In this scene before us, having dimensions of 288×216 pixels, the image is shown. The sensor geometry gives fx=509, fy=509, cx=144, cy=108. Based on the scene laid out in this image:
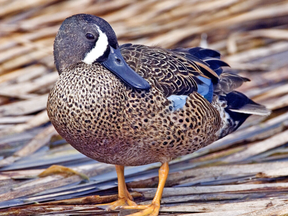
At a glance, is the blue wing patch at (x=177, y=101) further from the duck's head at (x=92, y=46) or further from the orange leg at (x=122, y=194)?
the orange leg at (x=122, y=194)

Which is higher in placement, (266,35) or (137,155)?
(266,35)

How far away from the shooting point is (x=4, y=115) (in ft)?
Result: 14.8

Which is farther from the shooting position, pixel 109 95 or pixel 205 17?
pixel 205 17

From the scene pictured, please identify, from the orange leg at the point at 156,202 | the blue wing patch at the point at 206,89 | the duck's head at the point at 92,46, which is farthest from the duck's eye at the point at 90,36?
the orange leg at the point at 156,202

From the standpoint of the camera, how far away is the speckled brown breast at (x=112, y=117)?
2.93 metres

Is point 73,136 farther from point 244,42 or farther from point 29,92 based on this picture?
point 244,42

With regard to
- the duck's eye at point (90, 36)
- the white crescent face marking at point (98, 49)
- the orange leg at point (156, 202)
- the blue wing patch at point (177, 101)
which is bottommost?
the orange leg at point (156, 202)

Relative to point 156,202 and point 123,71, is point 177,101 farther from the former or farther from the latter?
point 156,202

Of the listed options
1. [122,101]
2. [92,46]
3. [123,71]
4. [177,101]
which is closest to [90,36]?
[92,46]

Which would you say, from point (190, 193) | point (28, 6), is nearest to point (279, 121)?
point (190, 193)

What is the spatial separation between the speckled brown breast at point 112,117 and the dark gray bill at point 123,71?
51 mm

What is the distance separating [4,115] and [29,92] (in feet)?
1.28

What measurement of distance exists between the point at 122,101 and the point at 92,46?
38 cm

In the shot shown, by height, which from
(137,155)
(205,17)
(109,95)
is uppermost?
(205,17)
